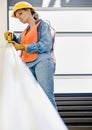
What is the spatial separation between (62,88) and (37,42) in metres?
1.56

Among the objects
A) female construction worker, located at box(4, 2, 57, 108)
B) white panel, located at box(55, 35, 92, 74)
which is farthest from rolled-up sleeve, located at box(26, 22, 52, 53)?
white panel, located at box(55, 35, 92, 74)

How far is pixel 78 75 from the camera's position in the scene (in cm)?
347

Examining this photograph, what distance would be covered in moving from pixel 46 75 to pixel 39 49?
0.19 meters

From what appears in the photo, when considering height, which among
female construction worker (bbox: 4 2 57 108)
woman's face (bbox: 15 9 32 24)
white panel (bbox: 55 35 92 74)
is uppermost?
woman's face (bbox: 15 9 32 24)

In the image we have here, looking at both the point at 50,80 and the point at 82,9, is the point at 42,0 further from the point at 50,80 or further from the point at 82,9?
the point at 50,80

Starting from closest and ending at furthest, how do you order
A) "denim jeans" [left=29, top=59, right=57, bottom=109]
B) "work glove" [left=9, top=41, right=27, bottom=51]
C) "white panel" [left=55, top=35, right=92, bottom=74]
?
"work glove" [left=9, top=41, right=27, bottom=51]
"denim jeans" [left=29, top=59, right=57, bottom=109]
"white panel" [left=55, top=35, right=92, bottom=74]

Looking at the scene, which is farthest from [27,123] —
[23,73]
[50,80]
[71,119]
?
[71,119]

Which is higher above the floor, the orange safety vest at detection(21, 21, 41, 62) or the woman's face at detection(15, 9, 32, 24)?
the woman's face at detection(15, 9, 32, 24)

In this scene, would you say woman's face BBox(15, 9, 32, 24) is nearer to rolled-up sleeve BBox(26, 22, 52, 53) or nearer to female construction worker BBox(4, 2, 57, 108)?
female construction worker BBox(4, 2, 57, 108)

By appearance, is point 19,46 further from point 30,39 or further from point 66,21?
point 66,21

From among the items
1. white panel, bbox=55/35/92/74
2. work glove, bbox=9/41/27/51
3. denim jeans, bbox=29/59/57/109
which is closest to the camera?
work glove, bbox=9/41/27/51

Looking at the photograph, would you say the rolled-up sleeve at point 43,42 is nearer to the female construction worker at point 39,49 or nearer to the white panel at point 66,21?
the female construction worker at point 39,49

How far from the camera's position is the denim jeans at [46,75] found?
1967mm

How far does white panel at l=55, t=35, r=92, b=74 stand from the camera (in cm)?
346
